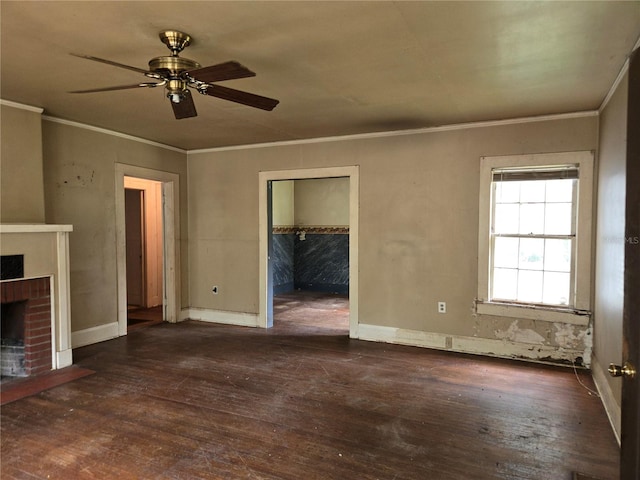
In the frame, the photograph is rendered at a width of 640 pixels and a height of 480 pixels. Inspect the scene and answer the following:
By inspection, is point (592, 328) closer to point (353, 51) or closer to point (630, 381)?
point (630, 381)

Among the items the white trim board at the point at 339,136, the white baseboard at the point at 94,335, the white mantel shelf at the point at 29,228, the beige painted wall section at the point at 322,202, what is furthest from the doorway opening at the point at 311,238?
the white mantel shelf at the point at 29,228

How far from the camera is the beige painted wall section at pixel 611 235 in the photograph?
103 inches

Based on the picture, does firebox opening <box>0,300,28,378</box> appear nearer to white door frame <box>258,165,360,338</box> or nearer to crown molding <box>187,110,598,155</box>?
white door frame <box>258,165,360,338</box>

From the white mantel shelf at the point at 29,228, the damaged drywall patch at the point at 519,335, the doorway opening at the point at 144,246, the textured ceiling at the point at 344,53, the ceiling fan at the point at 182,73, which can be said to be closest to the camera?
the textured ceiling at the point at 344,53

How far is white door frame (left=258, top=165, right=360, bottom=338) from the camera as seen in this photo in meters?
4.85

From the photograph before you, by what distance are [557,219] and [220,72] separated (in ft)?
11.6

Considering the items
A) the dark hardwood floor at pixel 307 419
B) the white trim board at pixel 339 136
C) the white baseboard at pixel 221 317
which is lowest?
the dark hardwood floor at pixel 307 419

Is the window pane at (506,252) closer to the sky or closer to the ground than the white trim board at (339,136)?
closer to the ground

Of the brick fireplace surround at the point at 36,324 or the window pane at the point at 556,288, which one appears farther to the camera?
the window pane at the point at 556,288

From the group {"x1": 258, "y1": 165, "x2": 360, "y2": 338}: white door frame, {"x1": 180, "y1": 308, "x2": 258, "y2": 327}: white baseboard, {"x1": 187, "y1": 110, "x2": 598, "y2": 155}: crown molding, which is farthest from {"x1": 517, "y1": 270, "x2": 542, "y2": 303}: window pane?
{"x1": 180, "y1": 308, "x2": 258, "y2": 327}: white baseboard

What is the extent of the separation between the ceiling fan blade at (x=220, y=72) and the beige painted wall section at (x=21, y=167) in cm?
240

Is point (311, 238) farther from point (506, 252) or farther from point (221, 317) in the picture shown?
point (506, 252)

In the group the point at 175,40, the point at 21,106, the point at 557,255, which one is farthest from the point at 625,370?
the point at 21,106

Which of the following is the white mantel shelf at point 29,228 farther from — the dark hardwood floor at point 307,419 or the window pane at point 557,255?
the window pane at point 557,255
